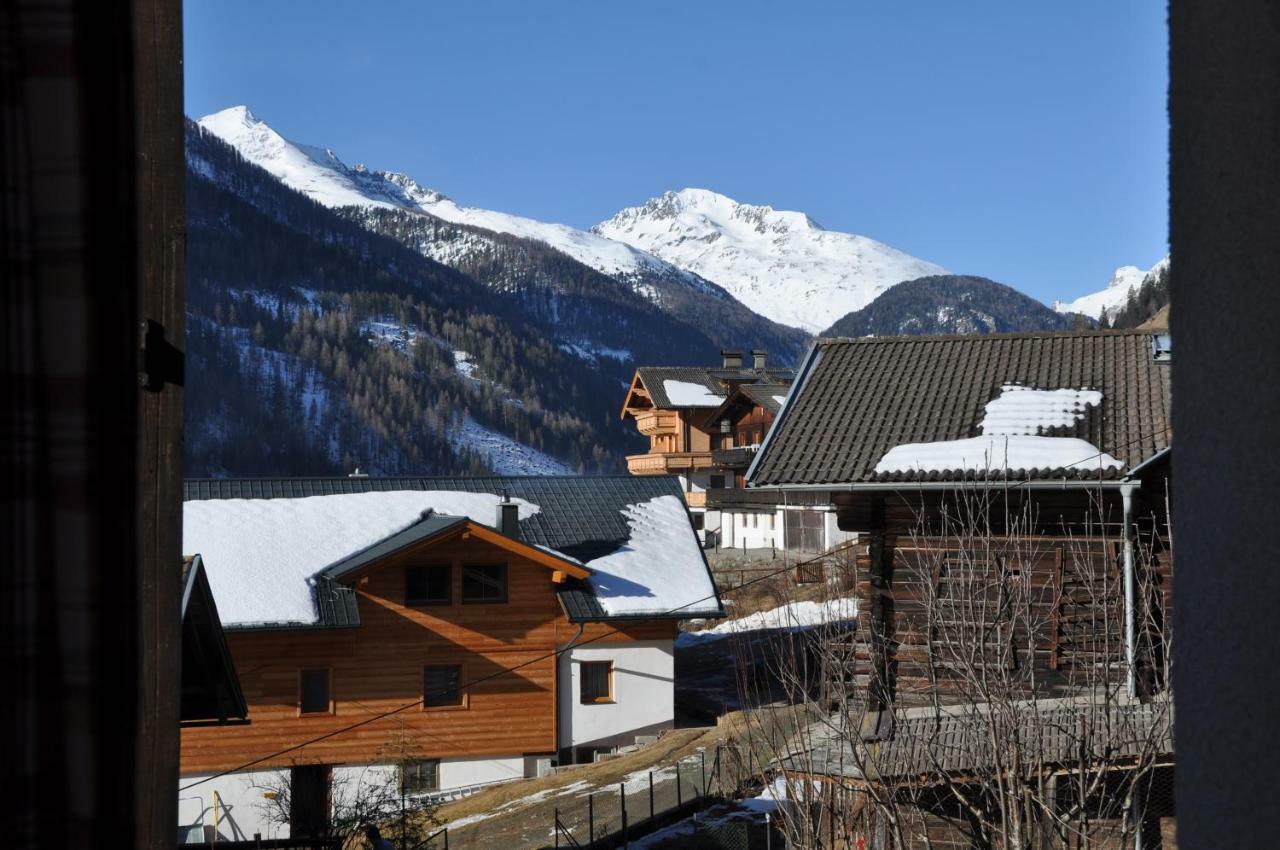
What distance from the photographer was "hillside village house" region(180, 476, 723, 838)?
866 inches

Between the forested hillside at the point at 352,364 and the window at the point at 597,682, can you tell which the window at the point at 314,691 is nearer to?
the window at the point at 597,682

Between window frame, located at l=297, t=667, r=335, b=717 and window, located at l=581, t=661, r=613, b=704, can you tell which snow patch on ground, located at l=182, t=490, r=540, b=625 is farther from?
window, located at l=581, t=661, r=613, b=704

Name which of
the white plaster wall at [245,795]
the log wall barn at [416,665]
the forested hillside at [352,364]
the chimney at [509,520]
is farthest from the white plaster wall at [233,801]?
the forested hillside at [352,364]

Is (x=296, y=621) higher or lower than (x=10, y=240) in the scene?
lower

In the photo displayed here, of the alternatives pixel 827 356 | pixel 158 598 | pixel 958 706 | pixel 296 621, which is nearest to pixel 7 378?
pixel 158 598

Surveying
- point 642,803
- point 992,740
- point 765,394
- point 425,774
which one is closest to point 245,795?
point 425,774

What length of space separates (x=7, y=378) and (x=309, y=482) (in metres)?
27.1

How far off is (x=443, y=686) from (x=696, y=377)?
39425 millimetres

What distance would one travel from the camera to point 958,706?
1230 centimetres

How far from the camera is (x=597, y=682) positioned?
24719 millimetres

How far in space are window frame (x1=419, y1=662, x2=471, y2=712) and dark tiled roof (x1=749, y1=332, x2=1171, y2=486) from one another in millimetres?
10311

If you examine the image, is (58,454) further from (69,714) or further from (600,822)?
(600,822)

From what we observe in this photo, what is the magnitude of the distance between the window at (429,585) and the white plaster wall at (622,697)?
8.43 feet

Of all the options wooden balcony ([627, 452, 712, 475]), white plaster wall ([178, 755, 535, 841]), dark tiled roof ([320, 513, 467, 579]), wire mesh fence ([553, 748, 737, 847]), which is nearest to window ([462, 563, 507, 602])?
dark tiled roof ([320, 513, 467, 579])
